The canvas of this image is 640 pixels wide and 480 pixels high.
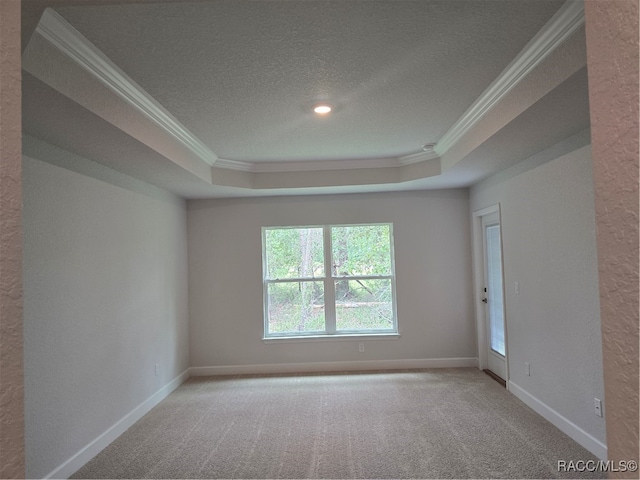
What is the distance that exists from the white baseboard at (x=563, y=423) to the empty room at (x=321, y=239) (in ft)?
0.07

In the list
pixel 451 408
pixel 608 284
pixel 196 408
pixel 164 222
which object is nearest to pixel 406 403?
pixel 451 408

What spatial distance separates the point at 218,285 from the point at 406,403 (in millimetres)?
2705

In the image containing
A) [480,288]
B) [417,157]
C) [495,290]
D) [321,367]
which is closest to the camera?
[417,157]

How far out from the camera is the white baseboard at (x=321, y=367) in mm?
5152

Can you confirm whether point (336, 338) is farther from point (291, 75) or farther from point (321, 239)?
point (291, 75)

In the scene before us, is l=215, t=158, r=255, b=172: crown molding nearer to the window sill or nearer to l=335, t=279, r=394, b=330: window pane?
l=335, t=279, r=394, b=330: window pane

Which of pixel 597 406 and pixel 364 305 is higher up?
pixel 364 305

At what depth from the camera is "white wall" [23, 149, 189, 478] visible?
2520 mm

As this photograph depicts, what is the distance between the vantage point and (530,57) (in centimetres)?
221

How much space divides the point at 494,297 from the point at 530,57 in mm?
3093

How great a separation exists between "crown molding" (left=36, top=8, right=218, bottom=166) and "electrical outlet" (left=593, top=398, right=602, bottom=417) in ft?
11.6

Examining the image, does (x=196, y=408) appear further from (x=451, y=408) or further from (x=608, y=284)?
(x=608, y=284)

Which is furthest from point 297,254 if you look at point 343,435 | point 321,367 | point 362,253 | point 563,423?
point 563,423

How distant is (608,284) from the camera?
0.77 m
